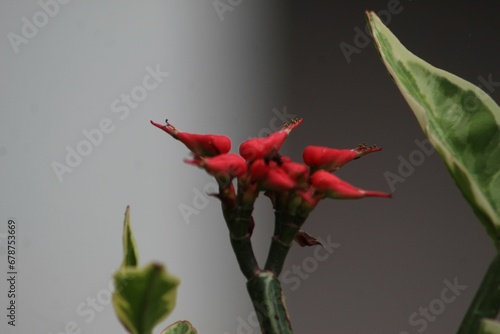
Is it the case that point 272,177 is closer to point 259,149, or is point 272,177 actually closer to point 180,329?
point 259,149

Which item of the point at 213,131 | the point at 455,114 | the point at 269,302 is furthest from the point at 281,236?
the point at 213,131

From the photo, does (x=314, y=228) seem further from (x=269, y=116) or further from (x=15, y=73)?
(x=15, y=73)

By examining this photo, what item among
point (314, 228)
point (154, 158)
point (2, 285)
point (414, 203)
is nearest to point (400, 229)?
point (414, 203)

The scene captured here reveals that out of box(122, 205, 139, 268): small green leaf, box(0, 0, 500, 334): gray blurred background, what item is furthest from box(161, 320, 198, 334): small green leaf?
box(0, 0, 500, 334): gray blurred background

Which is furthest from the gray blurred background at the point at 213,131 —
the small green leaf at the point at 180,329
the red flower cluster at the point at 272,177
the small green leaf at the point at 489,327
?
the small green leaf at the point at 489,327

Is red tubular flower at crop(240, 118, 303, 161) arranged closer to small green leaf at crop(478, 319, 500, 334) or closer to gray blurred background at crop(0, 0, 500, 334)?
small green leaf at crop(478, 319, 500, 334)

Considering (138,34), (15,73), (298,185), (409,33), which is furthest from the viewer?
(409,33)
